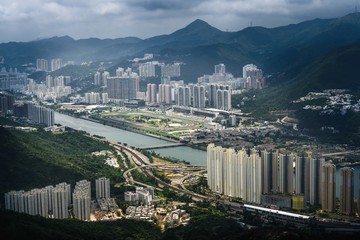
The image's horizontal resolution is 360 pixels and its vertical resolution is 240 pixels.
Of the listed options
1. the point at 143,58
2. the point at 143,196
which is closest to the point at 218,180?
the point at 143,196

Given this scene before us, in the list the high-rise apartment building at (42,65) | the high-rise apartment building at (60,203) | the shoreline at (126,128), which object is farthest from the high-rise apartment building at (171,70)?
the high-rise apartment building at (60,203)

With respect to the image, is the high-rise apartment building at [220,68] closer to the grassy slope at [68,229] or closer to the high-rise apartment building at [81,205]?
the high-rise apartment building at [81,205]

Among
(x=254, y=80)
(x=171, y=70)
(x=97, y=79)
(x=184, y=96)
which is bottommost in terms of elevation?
(x=184, y=96)

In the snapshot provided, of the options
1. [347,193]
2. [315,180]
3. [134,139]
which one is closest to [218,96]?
[134,139]

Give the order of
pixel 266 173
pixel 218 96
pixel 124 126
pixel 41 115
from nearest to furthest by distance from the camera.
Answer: pixel 266 173 → pixel 41 115 → pixel 124 126 → pixel 218 96

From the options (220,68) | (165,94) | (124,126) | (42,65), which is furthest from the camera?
(42,65)

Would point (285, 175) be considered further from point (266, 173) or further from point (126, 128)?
point (126, 128)

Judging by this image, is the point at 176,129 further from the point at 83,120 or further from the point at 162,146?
the point at 83,120
